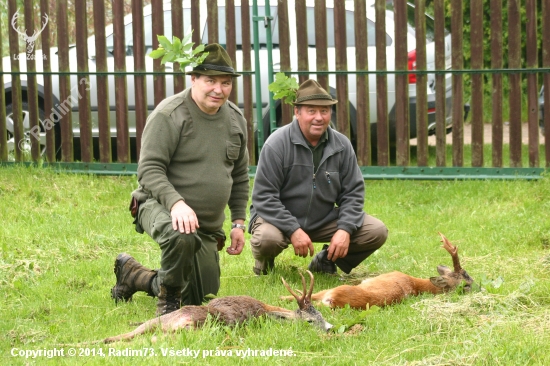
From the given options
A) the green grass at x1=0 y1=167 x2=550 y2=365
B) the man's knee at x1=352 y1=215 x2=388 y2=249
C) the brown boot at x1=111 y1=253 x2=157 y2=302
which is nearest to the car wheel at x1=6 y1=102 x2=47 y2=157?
the green grass at x1=0 y1=167 x2=550 y2=365

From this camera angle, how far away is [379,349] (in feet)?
15.2

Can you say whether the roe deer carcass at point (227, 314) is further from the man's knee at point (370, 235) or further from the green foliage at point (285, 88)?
the green foliage at point (285, 88)

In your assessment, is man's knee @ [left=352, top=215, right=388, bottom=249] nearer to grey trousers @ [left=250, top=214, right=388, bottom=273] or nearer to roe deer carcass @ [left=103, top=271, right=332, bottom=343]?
grey trousers @ [left=250, top=214, right=388, bottom=273]

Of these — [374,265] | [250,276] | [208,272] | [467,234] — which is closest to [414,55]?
[467,234]

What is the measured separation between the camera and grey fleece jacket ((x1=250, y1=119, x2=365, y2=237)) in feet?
20.9

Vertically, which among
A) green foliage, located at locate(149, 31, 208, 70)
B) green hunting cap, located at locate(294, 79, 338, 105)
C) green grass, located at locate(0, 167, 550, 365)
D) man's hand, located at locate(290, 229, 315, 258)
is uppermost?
green foliage, located at locate(149, 31, 208, 70)

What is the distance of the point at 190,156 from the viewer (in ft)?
18.5

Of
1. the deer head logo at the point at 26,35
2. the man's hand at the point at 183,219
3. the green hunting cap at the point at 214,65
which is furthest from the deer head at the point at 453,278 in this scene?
the deer head logo at the point at 26,35

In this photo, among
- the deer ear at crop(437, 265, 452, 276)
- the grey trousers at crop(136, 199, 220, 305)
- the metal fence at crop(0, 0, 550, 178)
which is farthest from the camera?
the metal fence at crop(0, 0, 550, 178)

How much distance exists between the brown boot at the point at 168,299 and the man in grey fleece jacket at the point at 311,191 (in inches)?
40.7

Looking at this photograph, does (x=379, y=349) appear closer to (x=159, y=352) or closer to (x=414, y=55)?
(x=159, y=352)

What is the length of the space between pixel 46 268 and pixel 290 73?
399cm

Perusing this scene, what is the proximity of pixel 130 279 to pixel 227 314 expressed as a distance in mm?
1229

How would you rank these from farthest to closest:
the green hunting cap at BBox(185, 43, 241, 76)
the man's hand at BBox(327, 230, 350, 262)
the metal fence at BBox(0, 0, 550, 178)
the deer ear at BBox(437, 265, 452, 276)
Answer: the metal fence at BBox(0, 0, 550, 178) < the man's hand at BBox(327, 230, 350, 262) < the deer ear at BBox(437, 265, 452, 276) < the green hunting cap at BBox(185, 43, 241, 76)
